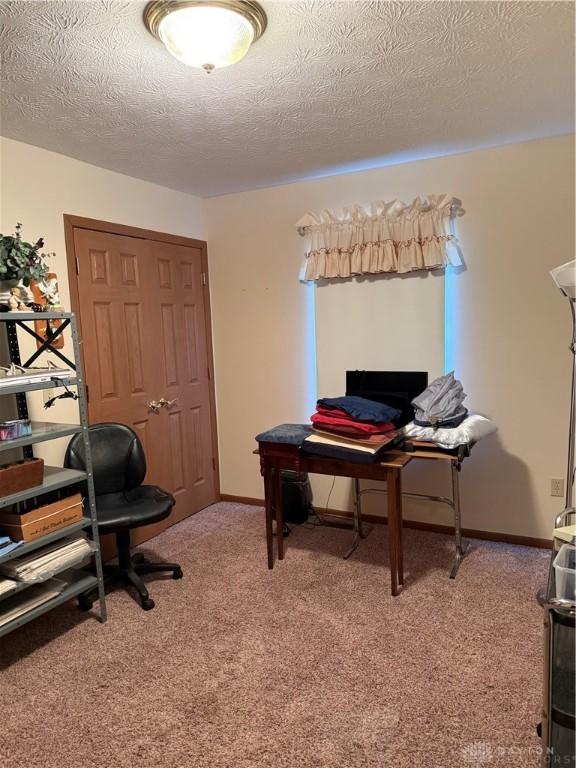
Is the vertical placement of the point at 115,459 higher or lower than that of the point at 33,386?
lower

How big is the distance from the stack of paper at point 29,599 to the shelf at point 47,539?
0.70ft

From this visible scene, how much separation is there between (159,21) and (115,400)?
7.12 feet

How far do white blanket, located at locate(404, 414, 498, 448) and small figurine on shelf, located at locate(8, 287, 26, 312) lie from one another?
202cm

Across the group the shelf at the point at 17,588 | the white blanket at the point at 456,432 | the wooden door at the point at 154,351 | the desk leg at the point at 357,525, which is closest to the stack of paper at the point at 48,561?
the shelf at the point at 17,588

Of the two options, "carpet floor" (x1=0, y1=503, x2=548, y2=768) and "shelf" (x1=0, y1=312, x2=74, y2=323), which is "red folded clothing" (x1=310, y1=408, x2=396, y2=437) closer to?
"carpet floor" (x1=0, y1=503, x2=548, y2=768)

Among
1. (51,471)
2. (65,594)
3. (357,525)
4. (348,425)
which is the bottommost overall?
(357,525)

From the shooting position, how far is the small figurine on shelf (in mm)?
2213

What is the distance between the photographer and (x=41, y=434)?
7.44 feet

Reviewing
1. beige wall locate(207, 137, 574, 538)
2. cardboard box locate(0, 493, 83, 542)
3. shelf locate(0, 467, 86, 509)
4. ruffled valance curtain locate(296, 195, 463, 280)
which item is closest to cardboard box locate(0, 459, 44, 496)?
shelf locate(0, 467, 86, 509)

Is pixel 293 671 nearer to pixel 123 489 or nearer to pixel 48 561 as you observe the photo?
pixel 48 561

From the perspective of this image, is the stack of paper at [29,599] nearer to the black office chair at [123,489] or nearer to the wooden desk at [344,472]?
the black office chair at [123,489]

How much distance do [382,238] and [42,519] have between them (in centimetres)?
251

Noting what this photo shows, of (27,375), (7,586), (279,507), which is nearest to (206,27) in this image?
(27,375)

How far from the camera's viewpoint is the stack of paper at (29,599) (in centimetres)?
216
